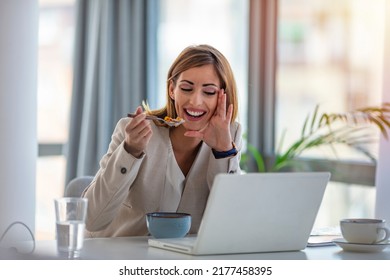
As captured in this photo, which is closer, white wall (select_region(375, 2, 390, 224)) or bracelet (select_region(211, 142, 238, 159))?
bracelet (select_region(211, 142, 238, 159))

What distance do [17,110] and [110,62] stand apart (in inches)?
60.4

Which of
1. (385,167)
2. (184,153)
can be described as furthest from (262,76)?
(184,153)

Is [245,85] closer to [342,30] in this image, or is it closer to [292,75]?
[292,75]

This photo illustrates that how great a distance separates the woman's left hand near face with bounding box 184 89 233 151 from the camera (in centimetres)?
240

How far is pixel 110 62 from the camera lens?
4.88m

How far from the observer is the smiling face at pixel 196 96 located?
2.43m

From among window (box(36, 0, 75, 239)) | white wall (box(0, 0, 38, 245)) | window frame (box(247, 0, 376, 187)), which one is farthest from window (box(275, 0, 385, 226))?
white wall (box(0, 0, 38, 245))

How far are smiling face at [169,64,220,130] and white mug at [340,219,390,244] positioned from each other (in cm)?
67

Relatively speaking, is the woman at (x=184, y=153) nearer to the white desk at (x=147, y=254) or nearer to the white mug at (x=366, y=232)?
the white desk at (x=147, y=254)

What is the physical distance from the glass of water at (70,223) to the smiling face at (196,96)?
771 mm

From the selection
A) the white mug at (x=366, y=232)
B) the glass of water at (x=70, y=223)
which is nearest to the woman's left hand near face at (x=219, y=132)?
the white mug at (x=366, y=232)

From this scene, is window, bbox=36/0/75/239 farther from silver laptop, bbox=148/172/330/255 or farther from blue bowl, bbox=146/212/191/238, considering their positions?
silver laptop, bbox=148/172/330/255

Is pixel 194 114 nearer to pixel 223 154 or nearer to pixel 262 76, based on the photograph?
pixel 223 154

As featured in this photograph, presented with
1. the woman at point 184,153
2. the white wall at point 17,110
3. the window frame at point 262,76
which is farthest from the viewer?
the window frame at point 262,76
